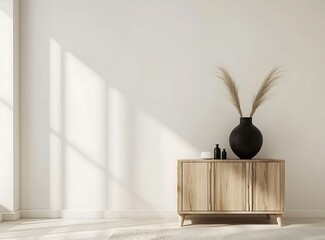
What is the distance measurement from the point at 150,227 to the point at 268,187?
43.8 inches

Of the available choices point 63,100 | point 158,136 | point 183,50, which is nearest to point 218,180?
point 158,136

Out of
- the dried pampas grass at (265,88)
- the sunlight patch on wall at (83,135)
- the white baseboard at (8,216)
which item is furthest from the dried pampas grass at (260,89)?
the white baseboard at (8,216)

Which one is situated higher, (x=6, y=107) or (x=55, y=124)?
(x=6, y=107)

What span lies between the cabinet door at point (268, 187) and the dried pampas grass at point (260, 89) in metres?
0.57

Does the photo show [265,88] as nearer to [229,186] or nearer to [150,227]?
[229,186]

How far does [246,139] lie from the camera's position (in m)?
4.64

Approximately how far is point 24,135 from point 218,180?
78.2 inches

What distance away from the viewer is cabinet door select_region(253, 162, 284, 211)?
456cm

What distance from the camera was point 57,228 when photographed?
446 cm

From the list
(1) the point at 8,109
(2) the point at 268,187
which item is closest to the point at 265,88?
(2) the point at 268,187

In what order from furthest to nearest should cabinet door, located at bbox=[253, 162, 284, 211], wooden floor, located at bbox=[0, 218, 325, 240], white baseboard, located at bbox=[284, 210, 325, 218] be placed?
white baseboard, located at bbox=[284, 210, 325, 218]
cabinet door, located at bbox=[253, 162, 284, 211]
wooden floor, located at bbox=[0, 218, 325, 240]

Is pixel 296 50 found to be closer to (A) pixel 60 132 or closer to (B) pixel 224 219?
(B) pixel 224 219

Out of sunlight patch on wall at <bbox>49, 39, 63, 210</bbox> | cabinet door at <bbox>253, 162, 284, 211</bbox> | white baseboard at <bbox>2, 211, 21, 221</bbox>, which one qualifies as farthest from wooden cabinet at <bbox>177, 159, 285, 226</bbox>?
white baseboard at <bbox>2, 211, 21, 221</bbox>

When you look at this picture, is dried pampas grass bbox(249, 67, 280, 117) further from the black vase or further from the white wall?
the white wall
